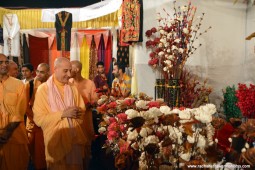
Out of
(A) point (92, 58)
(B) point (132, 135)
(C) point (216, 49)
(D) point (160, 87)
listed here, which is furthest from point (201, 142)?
(A) point (92, 58)

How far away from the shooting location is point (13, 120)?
368 centimetres

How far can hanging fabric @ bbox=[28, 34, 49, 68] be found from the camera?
9.58 meters

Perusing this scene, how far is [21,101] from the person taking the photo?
384 cm

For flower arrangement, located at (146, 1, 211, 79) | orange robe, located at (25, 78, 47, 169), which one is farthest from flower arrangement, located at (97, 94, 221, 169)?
orange robe, located at (25, 78, 47, 169)

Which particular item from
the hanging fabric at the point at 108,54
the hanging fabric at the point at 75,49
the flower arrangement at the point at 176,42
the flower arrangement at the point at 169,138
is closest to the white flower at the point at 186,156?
the flower arrangement at the point at 169,138

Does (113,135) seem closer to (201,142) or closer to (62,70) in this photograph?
(201,142)

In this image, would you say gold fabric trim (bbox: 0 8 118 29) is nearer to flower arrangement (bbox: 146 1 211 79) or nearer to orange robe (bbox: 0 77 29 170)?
flower arrangement (bbox: 146 1 211 79)

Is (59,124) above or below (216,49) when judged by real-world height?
below

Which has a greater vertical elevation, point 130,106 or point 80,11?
point 80,11

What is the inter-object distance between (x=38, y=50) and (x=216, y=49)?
5.84m

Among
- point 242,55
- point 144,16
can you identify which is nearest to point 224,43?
point 242,55

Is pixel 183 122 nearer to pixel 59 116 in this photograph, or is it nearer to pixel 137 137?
pixel 137 137

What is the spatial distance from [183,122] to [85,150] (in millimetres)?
2406

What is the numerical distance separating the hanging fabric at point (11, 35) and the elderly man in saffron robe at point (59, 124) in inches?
222
